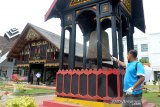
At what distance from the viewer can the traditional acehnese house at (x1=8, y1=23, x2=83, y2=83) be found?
24500 millimetres

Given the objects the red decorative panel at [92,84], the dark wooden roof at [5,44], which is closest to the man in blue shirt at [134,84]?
the red decorative panel at [92,84]

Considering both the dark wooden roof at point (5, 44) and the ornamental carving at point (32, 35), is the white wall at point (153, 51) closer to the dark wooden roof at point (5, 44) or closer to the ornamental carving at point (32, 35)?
the ornamental carving at point (32, 35)

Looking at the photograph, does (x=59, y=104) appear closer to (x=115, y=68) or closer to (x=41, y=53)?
(x=115, y=68)

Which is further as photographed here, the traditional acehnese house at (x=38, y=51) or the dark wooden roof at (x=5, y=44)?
the dark wooden roof at (x=5, y=44)

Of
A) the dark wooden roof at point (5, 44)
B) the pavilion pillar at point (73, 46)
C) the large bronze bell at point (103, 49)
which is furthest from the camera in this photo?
the dark wooden roof at point (5, 44)

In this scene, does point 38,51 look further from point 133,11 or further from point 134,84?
point 134,84

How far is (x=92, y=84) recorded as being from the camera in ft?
19.0

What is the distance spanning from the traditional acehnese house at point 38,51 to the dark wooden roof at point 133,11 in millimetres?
15050

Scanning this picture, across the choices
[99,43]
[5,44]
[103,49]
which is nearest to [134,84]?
[99,43]

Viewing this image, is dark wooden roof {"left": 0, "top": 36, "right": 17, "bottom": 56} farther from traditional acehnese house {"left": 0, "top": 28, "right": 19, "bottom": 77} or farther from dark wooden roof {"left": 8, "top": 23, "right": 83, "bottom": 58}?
dark wooden roof {"left": 8, "top": 23, "right": 83, "bottom": 58}

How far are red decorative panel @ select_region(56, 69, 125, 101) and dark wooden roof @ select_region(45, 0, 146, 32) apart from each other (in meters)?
2.54

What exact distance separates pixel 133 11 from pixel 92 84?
4.77 metres

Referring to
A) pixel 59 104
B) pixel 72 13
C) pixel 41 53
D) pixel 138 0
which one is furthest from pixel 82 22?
pixel 41 53

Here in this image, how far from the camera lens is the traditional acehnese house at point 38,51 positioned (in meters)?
24.5
